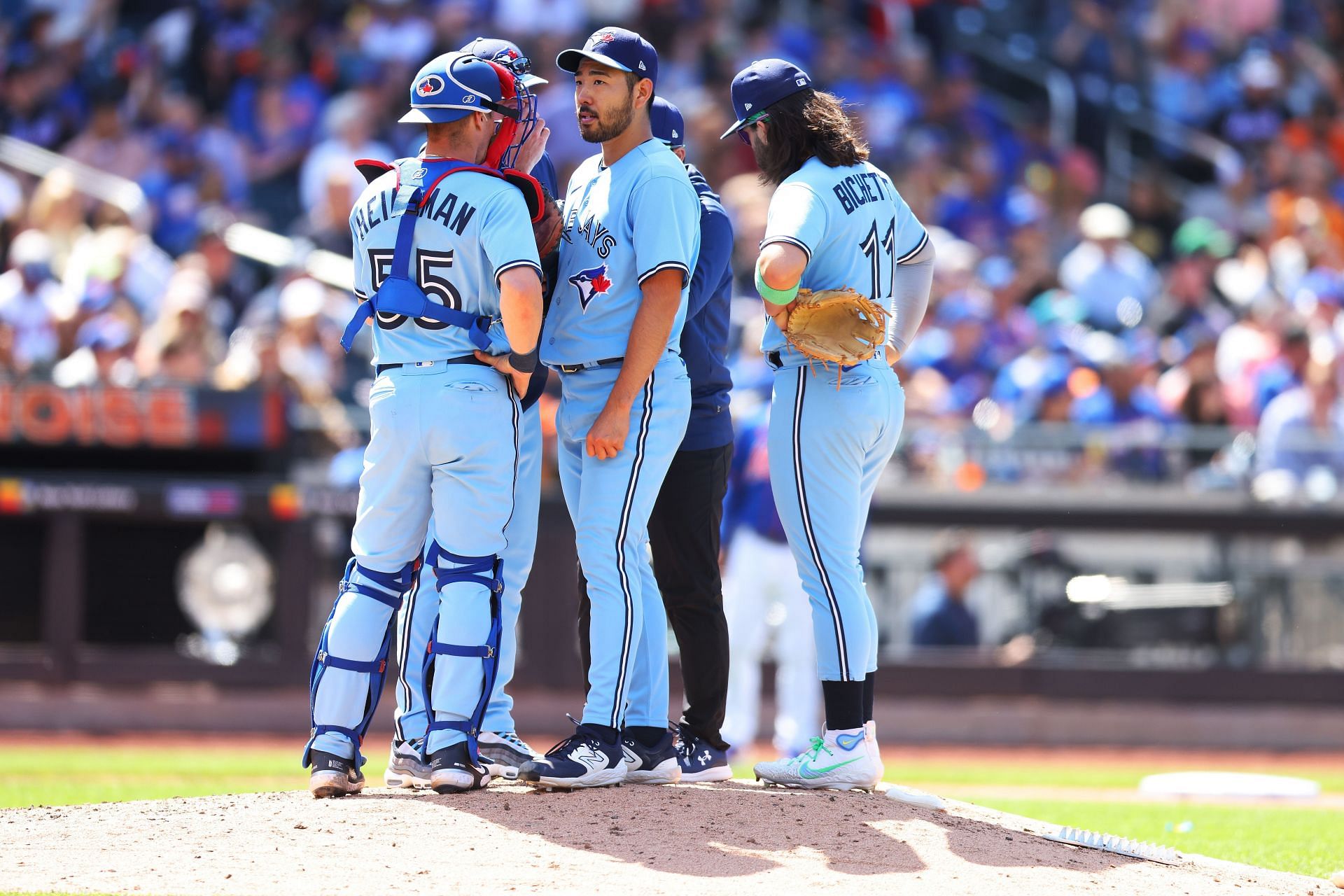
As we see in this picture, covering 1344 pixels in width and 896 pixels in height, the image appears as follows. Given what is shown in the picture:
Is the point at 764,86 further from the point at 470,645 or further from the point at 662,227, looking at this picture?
the point at 470,645

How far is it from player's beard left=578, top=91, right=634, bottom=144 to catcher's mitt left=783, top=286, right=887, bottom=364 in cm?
76

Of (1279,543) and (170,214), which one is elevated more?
(170,214)

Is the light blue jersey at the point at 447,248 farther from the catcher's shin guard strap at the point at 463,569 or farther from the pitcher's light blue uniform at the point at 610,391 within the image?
the catcher's shin guard strap at the point at 463,569

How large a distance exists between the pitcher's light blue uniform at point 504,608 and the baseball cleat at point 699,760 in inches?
23.0

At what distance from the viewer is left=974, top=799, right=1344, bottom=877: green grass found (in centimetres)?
630

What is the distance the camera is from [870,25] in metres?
17.3

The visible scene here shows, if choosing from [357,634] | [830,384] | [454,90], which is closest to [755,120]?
[830,384]

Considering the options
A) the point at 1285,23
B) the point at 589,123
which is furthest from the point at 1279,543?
the point at 1285,23

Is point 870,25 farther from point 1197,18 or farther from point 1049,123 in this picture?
point 1197,18

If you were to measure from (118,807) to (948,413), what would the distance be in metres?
7.18

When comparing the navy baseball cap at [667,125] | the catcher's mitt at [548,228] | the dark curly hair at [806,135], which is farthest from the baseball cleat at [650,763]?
the navy baseball cap at [667,125]

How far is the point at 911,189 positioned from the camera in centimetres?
1504

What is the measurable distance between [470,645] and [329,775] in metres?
0.61

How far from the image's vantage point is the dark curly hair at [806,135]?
5.60 m
